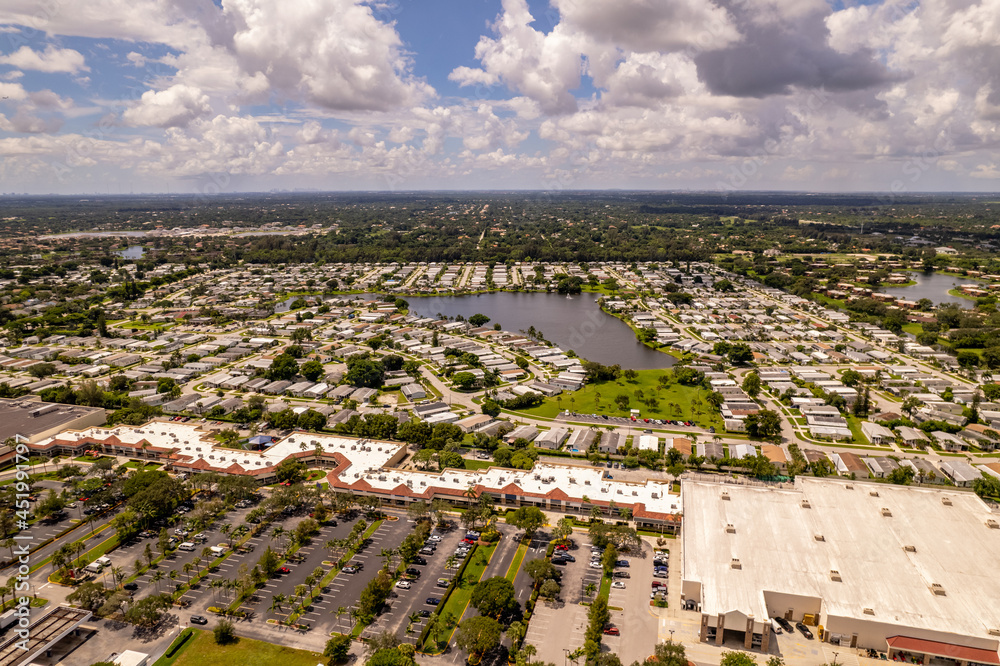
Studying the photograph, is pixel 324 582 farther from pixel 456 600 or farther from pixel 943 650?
pixel 943 650

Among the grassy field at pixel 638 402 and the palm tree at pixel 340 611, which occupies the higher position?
the grassy field at pixel 638 402

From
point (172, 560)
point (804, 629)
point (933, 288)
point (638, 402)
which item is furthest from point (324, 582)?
point (933, 288)

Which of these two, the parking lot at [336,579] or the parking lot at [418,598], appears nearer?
the parking lot at [418,598]

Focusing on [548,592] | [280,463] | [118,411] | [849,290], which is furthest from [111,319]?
[849,290]

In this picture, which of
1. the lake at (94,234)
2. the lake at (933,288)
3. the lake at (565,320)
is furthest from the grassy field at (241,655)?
the lake at (94,234)

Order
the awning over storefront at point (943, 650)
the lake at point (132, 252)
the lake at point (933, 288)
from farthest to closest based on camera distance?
the lake at point (132, 252) → the lake at point (933, 288) → the awning over storefront at point (943, 650)

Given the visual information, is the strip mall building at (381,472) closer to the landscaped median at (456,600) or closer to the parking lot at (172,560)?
the landscaped median at (456,600)

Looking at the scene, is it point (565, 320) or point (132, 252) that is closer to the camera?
point (565, 320)
